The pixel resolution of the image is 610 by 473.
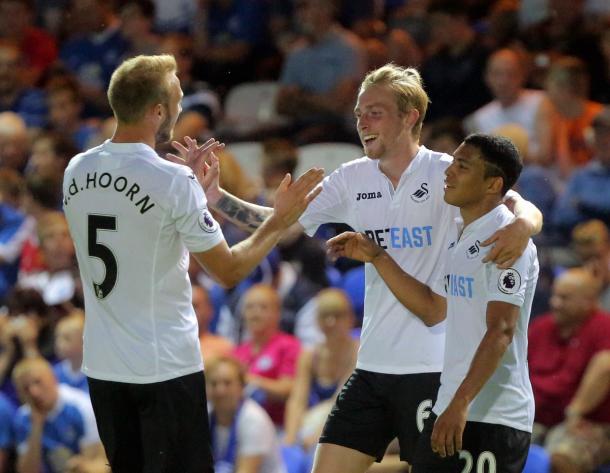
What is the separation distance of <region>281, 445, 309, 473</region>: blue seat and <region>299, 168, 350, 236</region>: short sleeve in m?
2.37

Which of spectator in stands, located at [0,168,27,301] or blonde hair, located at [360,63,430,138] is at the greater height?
blonde hair, located at [360,63,430,138]

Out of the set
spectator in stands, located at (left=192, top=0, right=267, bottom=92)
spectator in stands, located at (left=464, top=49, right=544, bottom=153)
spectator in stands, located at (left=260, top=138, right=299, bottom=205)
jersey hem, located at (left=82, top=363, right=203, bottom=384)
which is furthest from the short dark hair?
spectator in stands, located at (left=192, top=0, right=267, bottom=92)

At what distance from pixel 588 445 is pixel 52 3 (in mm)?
7993

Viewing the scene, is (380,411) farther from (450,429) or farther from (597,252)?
(597,252)

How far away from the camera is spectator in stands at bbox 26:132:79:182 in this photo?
10.7m

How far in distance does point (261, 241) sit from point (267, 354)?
150 inches

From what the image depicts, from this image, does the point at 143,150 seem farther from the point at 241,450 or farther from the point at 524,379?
the point at 241,450

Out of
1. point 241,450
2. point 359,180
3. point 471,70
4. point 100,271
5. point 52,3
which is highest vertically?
point 52,3

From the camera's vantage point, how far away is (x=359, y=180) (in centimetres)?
534

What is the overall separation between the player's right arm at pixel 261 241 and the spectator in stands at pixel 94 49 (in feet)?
24.1

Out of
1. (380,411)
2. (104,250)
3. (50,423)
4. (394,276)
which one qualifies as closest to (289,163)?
(50,423)

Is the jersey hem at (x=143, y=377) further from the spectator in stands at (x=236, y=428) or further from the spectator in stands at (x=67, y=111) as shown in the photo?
the spectator in stands at (x=67, y=111)

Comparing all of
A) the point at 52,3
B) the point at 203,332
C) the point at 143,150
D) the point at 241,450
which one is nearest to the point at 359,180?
the point at 143,150

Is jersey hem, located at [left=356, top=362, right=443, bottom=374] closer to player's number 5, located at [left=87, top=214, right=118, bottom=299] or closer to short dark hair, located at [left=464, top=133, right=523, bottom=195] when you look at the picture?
short dark hair, located at [left=464, top=133, right=523, bottom=195]
